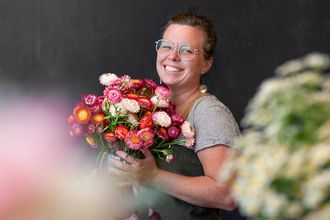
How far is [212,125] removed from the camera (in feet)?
6.33

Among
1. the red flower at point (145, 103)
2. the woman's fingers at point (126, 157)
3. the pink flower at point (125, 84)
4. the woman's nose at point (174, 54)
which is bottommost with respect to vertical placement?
the woman's fingers at point (126, 157)

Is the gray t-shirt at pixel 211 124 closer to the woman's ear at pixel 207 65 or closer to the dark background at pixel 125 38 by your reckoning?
the woman's ear at pixel 207 65

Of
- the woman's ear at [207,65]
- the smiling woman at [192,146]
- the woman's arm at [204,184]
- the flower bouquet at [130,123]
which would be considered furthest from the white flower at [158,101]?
the woman's ear at [207,65]

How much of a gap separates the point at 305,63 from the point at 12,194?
248 centimetres

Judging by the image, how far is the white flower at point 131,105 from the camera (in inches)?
71.7

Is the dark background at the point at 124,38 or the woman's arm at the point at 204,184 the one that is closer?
the woman's arm at the point at 204,184

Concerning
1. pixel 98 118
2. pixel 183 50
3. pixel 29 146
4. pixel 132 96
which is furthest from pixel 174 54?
pixel 29 146

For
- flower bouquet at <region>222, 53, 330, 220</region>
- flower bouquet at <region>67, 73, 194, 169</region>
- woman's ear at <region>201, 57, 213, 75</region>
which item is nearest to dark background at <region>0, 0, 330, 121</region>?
woman's ear at <region>201, 57, 213, 75</region>

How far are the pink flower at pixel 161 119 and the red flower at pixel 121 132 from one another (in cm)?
10

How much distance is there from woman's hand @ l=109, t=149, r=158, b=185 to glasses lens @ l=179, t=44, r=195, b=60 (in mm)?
404

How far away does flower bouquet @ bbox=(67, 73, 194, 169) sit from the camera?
182 centimetres

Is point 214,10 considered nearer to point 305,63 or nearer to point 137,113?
point 137,113

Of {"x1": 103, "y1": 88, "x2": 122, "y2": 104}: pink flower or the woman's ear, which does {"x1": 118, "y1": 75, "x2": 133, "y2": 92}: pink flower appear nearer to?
{"x1": 103, "y1": 88, "x2": 122, "y2": 104}: pink flower

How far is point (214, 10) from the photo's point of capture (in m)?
3.27
